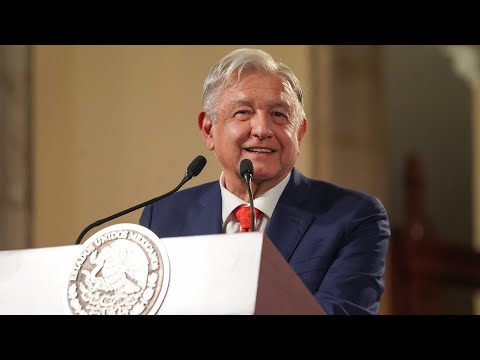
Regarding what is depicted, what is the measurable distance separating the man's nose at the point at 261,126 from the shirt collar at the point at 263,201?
7.4 inches

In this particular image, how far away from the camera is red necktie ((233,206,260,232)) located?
8.67 feet

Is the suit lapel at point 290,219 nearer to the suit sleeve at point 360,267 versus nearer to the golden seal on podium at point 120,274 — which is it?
the suit sleeve at point 360,267

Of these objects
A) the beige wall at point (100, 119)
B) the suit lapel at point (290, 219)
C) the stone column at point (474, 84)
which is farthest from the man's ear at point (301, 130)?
the stone column at point (474, 84)

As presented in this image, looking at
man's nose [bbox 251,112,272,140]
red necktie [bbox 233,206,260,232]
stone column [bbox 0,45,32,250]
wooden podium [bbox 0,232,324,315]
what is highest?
stone column [bbox 0,45,32,250]

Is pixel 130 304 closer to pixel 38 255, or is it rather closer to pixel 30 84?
pixel 38 255

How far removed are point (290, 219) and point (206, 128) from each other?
0.38m

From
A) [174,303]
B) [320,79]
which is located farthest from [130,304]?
[320,79]

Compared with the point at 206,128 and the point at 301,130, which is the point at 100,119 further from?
the point at 301,130

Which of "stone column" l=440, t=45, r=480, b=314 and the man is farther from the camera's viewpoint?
"stone column" l=440, t=45, r=480, b=314

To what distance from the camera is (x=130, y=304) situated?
Answer: 201cm

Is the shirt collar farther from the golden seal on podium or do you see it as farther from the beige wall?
the beige wall

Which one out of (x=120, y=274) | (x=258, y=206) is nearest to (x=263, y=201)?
(x=258, y=206)

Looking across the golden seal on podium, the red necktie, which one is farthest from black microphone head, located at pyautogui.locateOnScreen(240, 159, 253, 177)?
the golden seal on podium

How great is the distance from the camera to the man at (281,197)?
8.36 feet
